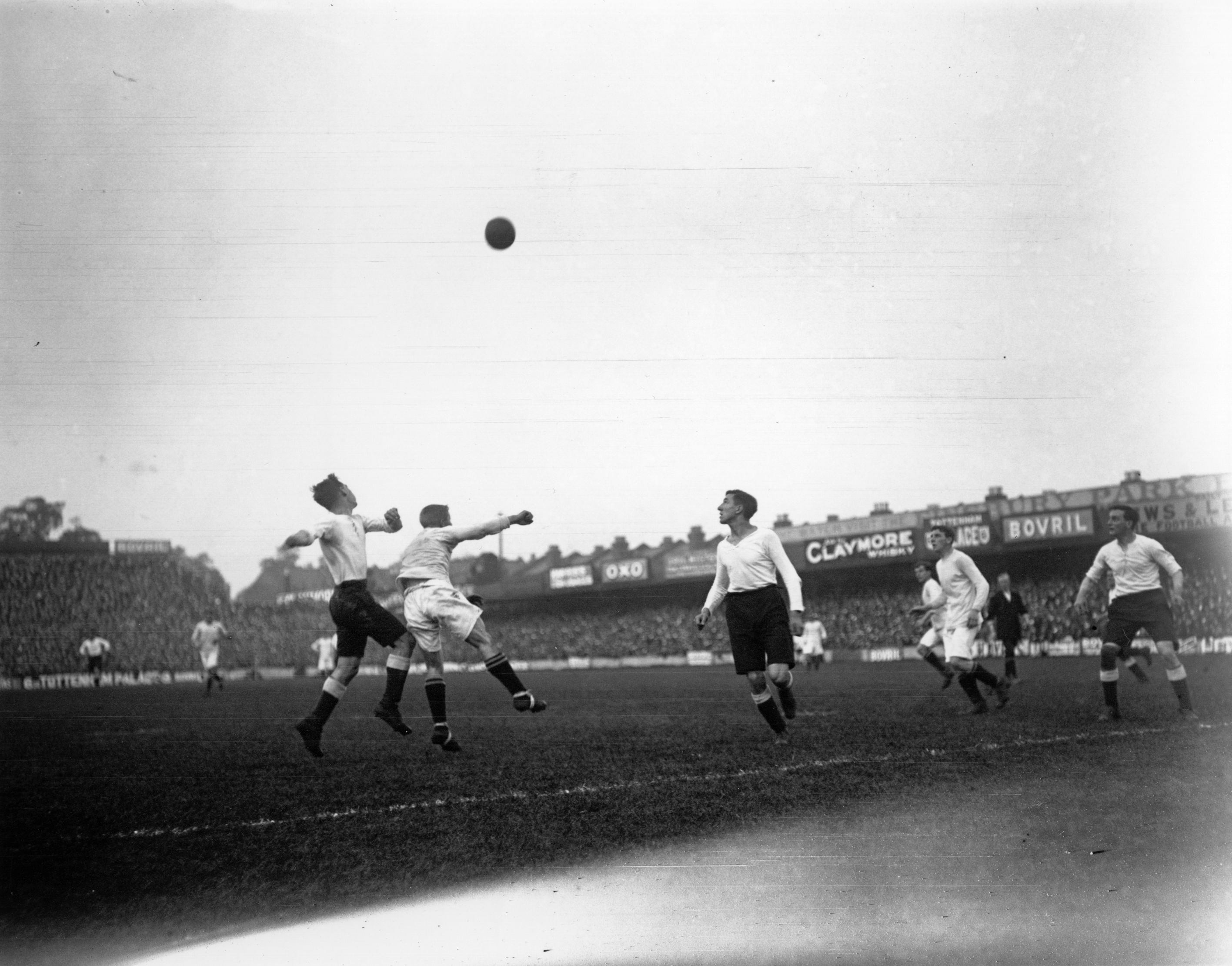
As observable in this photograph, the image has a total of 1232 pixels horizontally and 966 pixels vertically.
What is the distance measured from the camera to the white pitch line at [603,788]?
4.58m

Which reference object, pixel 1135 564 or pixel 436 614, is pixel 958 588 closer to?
pixel 1135 564

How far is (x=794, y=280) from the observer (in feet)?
21.9

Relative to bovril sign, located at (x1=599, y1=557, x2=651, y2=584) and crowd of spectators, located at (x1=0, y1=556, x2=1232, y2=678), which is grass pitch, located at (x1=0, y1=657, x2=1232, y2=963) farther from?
crowd of spectators, located at (x1=0, y1=556, x2=1232, y2=678)

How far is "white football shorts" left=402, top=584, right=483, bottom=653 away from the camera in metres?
7.37

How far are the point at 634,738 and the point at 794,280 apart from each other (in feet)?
13.1

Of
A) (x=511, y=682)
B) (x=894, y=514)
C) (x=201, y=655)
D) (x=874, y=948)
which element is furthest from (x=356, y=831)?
(x=894, y=514)

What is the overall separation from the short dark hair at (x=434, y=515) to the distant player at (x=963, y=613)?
16.0 ft

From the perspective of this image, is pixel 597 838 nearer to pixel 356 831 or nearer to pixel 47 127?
pixel 356 831

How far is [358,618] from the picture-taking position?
7309mm

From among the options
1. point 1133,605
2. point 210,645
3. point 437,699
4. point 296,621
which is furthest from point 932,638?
point 296,621

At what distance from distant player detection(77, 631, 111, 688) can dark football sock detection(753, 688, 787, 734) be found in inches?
1081

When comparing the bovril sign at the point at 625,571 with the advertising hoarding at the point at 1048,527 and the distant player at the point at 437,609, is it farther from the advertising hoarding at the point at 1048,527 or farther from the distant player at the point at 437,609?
the advertising hoarding at the point at 1048,527

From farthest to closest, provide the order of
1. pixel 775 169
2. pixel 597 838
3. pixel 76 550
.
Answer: pixel 76 550
pixel 775 169
pixel 597 838

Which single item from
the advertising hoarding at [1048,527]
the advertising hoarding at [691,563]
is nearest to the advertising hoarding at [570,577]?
the advertising hoarding at [691,563]
